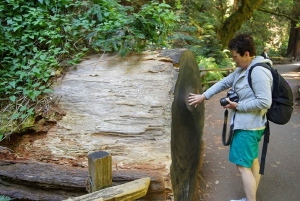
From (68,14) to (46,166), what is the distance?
2.81m

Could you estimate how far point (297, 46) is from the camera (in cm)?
2959

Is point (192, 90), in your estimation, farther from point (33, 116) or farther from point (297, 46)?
point (297, 46)

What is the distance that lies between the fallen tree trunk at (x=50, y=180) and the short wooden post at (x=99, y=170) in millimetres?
242

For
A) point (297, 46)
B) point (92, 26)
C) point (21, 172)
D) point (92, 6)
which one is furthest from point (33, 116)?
point (297, 46)

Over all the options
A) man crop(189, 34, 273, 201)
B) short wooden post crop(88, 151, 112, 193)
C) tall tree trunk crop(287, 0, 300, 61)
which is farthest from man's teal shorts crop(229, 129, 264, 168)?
tall tree trunk crop(287, 0, 300, 61)

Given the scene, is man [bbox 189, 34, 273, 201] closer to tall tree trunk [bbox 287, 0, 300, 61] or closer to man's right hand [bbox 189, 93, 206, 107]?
man's right hand [bbox 189, 93, 206, 107]

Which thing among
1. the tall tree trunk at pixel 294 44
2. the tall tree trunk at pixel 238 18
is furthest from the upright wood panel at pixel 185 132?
the tall tree trunk at pixel 294 44

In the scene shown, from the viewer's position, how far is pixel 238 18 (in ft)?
55.1

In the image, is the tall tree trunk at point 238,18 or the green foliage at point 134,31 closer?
the green foliage at point 134,31

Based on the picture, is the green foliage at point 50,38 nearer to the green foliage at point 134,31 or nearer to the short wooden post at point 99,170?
the green foliage at point 134,31

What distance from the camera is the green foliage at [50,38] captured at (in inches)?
134

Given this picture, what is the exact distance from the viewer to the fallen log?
2.02 m

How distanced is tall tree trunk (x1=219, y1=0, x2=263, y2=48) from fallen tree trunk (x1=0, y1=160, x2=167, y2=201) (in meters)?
16.2

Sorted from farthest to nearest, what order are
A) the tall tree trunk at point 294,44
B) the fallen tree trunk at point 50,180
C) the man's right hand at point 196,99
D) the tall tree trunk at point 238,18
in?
the tall tree trunk at point 294,44, the tall tree trunk at point 238,18, the man's right hand at point 196,99, the fallen tree trunk at point 50,180
